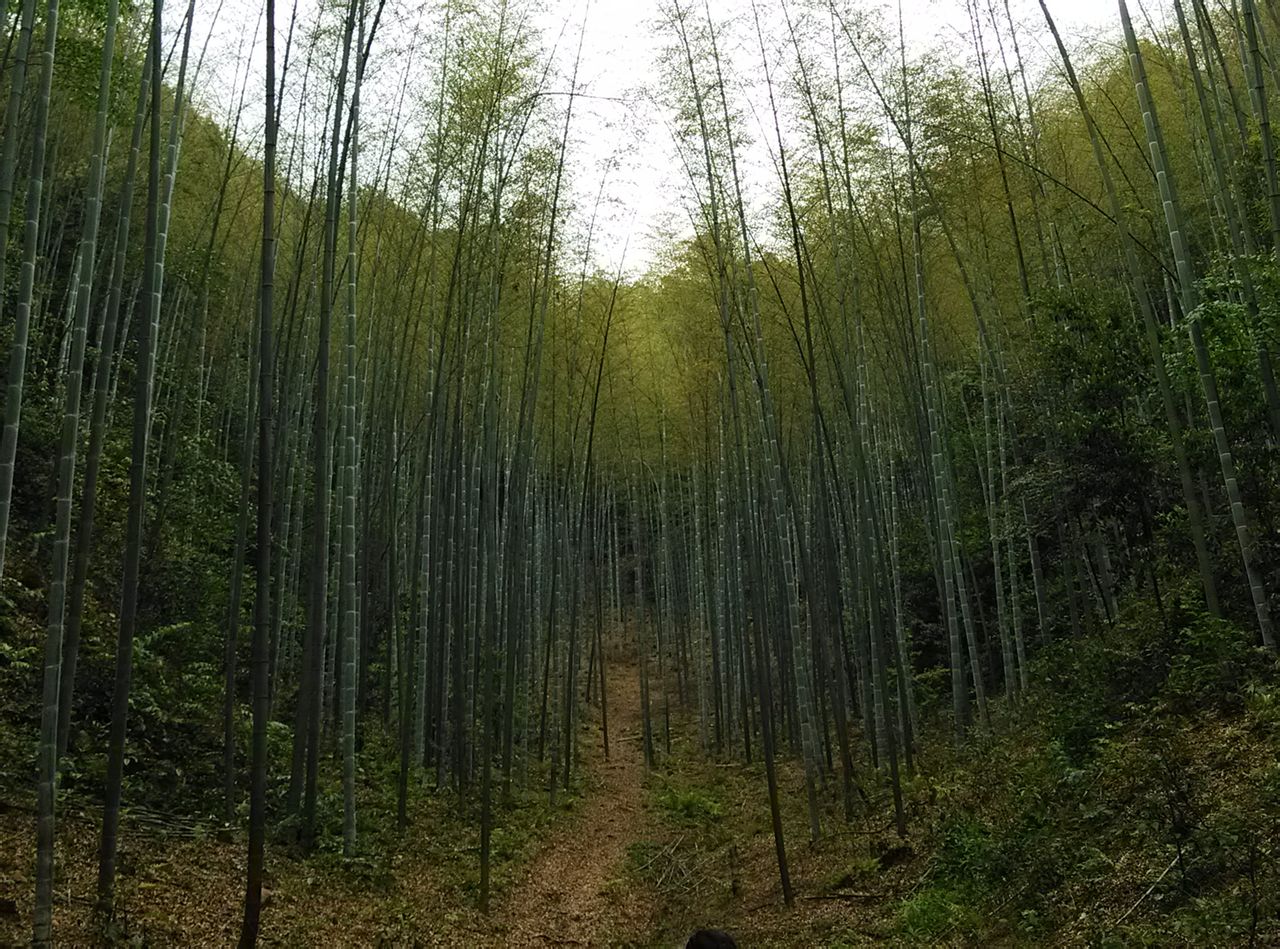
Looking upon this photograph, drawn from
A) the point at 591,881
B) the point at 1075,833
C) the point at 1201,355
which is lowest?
the point at 591,881

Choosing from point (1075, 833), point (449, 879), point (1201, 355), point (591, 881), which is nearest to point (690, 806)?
point (591, 881)

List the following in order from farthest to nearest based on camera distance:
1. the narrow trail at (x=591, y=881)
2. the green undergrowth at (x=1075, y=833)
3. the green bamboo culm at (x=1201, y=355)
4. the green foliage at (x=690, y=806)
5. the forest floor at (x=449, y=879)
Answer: the green foliage at (x=690, y=806) < the narrow trail at (x=591, y=881) < the green bamboo culm at (x=1201, y=355) < the forest floor at (x=449, y=879) < the green undergrowth at (x=1075, y=833)

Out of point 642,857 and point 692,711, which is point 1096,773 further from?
point 692,711

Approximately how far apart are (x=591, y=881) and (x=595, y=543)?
219 inches

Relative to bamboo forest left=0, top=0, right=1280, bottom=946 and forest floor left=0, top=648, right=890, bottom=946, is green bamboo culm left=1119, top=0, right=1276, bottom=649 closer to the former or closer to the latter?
bamboo forest left=0, top=0, right=1280, bottom=946

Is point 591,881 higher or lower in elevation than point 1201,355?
lower

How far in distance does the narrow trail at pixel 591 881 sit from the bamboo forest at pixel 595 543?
2.0 inches

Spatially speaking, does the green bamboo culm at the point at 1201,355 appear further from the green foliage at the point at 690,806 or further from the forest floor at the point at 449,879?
the green foliage at the point at 690,806

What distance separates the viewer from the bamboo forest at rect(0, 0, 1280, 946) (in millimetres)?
3479

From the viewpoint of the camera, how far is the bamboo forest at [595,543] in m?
3.48

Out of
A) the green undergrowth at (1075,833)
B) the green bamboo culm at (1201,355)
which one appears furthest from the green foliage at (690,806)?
the green bamboo culm at (1201,355)

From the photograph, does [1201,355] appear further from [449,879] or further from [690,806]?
[690,806]

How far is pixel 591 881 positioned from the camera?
20.6 feet

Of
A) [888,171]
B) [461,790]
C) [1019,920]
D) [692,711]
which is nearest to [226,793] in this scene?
[461,790]
